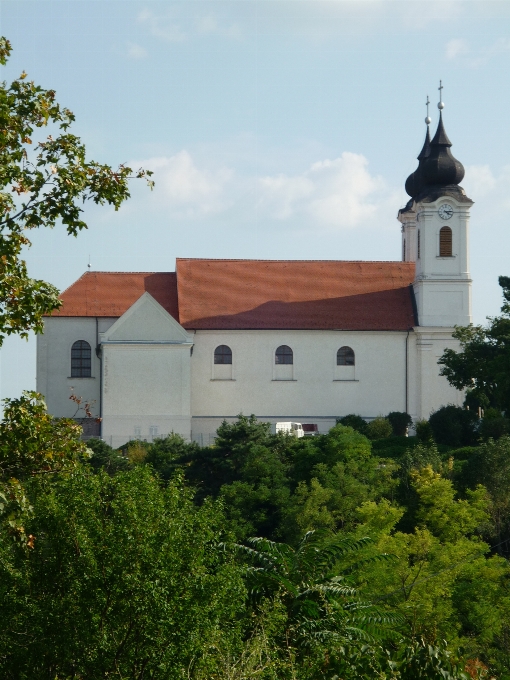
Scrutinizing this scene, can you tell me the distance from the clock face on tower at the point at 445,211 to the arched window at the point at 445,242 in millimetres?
567

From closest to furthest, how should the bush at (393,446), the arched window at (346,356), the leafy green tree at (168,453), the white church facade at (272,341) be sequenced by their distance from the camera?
the leafy green tree at (168,453)
the bush at (393,446)
the white church facade at (272,341)
the arched window at (346,356)

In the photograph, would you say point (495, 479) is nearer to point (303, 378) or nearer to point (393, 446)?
point (393, 446)

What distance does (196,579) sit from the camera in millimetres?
19531

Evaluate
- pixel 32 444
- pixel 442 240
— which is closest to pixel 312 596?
pixel 32 444

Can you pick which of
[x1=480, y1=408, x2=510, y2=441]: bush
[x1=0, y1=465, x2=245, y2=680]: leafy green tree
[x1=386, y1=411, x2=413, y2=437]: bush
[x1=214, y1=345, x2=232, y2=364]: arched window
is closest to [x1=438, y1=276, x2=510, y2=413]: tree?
[x1=480, y1=408, x2=510, y2=441]: bush

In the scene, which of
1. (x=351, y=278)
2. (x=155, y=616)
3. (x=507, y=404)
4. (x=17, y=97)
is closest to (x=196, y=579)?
(x=155, y=616)

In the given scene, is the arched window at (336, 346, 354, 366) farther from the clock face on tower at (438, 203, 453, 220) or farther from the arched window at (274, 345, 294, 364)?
the clock face on tower at (438, 203, 453, 220)

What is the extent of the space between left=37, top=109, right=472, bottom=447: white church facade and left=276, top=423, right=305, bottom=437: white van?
2.26m

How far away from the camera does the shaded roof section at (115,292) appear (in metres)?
55.0

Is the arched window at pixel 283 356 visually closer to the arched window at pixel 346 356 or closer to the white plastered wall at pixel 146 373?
the arched window at pixel 346 356

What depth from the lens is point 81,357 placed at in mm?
54438

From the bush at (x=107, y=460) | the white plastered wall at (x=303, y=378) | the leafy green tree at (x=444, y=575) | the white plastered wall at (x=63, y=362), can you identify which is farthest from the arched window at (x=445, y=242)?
the leafy green tree at (x=444, y=575)

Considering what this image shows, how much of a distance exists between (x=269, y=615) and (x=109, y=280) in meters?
38.9

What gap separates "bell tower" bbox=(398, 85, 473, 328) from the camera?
5497 cm
